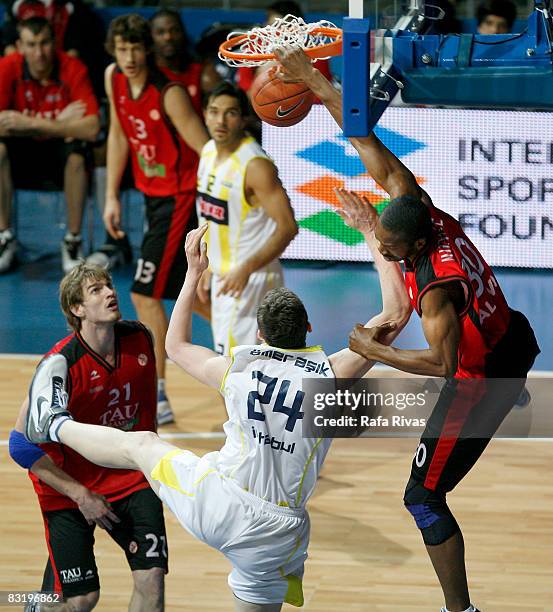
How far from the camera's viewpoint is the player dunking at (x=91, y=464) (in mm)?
5461

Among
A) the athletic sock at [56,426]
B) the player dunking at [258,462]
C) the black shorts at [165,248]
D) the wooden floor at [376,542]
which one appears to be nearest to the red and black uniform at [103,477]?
the athletic sock at [56,426]

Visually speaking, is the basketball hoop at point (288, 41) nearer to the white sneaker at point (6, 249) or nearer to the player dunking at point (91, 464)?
the player dunking at point (91, 464)

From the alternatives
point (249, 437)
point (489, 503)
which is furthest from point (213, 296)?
point (249, 437)

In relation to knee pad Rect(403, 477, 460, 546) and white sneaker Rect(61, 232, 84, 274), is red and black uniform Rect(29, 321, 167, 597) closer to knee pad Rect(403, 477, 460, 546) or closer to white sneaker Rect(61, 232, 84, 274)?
knee pad Rect(403, 477, 460, 546)

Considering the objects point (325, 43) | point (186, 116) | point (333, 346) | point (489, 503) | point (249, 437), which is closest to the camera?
point (249, 437)

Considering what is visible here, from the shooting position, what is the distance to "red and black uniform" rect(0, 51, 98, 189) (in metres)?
12.3

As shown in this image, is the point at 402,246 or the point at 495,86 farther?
the point at 495,86

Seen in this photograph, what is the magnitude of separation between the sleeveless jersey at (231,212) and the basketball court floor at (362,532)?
124 cm

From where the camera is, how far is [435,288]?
18.2ft

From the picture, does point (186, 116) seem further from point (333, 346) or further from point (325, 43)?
point (325, 43)

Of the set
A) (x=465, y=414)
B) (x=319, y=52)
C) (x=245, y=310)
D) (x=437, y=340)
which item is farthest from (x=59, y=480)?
(x=245, y=310)

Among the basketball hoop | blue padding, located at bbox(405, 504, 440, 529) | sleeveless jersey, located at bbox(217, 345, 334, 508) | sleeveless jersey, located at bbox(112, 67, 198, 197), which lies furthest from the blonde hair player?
sleeveless jersey, located at bbox(217, 345, 334, 508)

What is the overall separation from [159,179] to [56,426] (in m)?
4.45

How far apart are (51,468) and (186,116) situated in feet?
13.7
